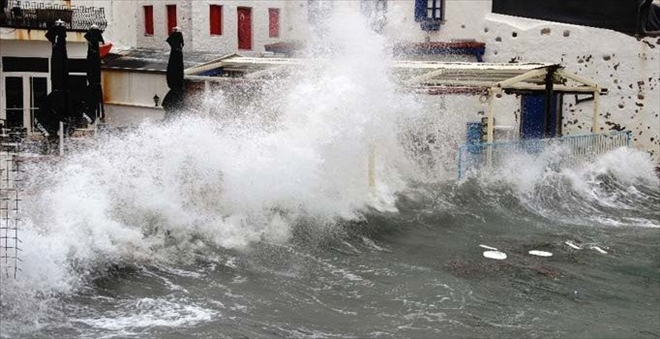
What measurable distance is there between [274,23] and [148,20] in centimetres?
439

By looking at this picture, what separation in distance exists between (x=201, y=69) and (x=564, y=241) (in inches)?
469

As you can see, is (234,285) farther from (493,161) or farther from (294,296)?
(493,161)

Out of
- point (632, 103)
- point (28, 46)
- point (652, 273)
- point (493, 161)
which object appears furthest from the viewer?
point (632, 103)

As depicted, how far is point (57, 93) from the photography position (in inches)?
590

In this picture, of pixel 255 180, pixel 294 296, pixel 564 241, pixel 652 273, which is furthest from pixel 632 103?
pixel 294 296

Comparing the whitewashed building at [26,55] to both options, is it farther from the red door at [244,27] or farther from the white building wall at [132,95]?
the red door at [244,27]

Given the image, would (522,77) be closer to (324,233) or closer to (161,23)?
(324,233)

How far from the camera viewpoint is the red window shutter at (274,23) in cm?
2912

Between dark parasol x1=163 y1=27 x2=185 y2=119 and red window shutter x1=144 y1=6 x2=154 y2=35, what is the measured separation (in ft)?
40.1

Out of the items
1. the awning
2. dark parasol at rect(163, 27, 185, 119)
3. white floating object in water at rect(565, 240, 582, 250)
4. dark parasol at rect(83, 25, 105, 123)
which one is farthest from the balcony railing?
white floating object in water at rect(565, 240, 582, 250)

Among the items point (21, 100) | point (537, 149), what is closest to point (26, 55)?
point (21, 100)

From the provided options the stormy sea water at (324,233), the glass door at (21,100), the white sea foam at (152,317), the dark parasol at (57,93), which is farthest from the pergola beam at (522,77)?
the glass door at (21,100)

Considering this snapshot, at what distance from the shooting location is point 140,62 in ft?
77.7

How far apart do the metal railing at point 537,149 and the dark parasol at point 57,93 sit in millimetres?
7547
